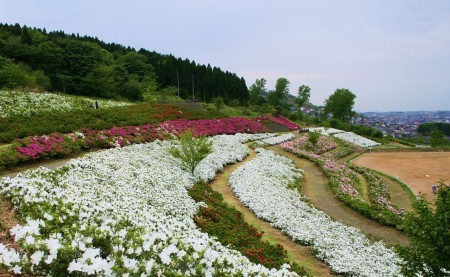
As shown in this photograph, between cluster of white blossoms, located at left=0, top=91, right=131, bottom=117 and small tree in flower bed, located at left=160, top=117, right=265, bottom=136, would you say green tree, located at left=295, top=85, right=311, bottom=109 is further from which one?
cluster of white blossoms, located at left=0, top=91, right=131, bottom=117

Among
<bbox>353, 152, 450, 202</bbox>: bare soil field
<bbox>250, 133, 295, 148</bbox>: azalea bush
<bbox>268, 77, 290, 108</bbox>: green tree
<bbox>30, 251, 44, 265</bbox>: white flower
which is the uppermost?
<bbox>268, 77, 290, 108</bbox>: green tree

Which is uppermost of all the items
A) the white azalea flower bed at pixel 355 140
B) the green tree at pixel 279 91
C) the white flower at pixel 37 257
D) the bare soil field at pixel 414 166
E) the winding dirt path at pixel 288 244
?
the green tree at pixel 279 91

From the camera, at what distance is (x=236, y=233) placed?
12695 millimetres

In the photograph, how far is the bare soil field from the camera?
30062 millimetres

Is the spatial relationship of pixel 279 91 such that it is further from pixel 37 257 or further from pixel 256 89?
pixel 37 257

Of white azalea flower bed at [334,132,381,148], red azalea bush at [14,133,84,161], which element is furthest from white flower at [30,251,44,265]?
white azalea flower bed at [334,132,381,148]

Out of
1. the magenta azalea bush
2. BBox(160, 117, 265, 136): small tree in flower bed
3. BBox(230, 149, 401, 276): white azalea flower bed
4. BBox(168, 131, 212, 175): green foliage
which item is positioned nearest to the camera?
BBox(230, 149, 401, 276): white azalea flower bed

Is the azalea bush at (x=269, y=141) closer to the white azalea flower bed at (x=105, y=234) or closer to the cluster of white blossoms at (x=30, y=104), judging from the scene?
the cluster of white blossoms at (x=30, y=104)

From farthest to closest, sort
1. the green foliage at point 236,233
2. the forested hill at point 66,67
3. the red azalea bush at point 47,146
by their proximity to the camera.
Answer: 1. the forested hill at point 66,67
2. the red azalea bush at point 47,146
3. the green foliage at point 236,233

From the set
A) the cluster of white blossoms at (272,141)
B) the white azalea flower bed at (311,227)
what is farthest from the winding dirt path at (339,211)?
the cluster of white blossoms at (272,141)

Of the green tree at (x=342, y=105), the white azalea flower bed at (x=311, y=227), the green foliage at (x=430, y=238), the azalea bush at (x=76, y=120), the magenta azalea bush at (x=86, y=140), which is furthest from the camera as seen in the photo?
the green tree at (x=342, y=105)

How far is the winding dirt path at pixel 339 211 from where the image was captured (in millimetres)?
16234

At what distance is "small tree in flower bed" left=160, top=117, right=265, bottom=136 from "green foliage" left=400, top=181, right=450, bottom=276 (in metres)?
24.8

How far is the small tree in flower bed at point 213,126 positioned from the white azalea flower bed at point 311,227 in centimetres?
1200
